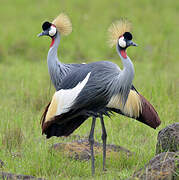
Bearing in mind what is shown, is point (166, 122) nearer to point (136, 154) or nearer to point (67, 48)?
point (136, 154)

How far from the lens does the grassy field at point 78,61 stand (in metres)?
4.32

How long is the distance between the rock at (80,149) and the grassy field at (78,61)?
9 centimetres

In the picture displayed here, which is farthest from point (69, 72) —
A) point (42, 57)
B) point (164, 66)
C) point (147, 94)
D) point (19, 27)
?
point (19, 27)

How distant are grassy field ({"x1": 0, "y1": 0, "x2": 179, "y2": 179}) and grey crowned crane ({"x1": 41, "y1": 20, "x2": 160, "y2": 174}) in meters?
0.30

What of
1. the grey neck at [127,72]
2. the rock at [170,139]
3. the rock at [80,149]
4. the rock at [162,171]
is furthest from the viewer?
the rock at [80,149]

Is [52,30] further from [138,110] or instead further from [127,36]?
[138,110]

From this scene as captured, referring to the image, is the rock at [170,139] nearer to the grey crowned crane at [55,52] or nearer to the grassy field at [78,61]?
the grassy field at [78,61]

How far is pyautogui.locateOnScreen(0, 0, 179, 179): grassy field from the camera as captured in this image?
4316 mm

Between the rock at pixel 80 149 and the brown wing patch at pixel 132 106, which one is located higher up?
the brown wing patch at pixel 132 106

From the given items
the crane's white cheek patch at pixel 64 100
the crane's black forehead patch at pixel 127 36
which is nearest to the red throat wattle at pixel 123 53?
the crane's black forehead patch at pixel 127 36

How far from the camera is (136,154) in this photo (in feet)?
14.7

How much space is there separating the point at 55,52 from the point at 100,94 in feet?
2.50

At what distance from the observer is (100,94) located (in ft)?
13.5

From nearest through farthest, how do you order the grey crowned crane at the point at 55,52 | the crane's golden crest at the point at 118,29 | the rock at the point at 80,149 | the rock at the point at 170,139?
the rock at the point at 170,139, the crane's golden crest at the point at 118,29, the rock at the point at 80,149, the grey crowned crane at the point at 55,52
